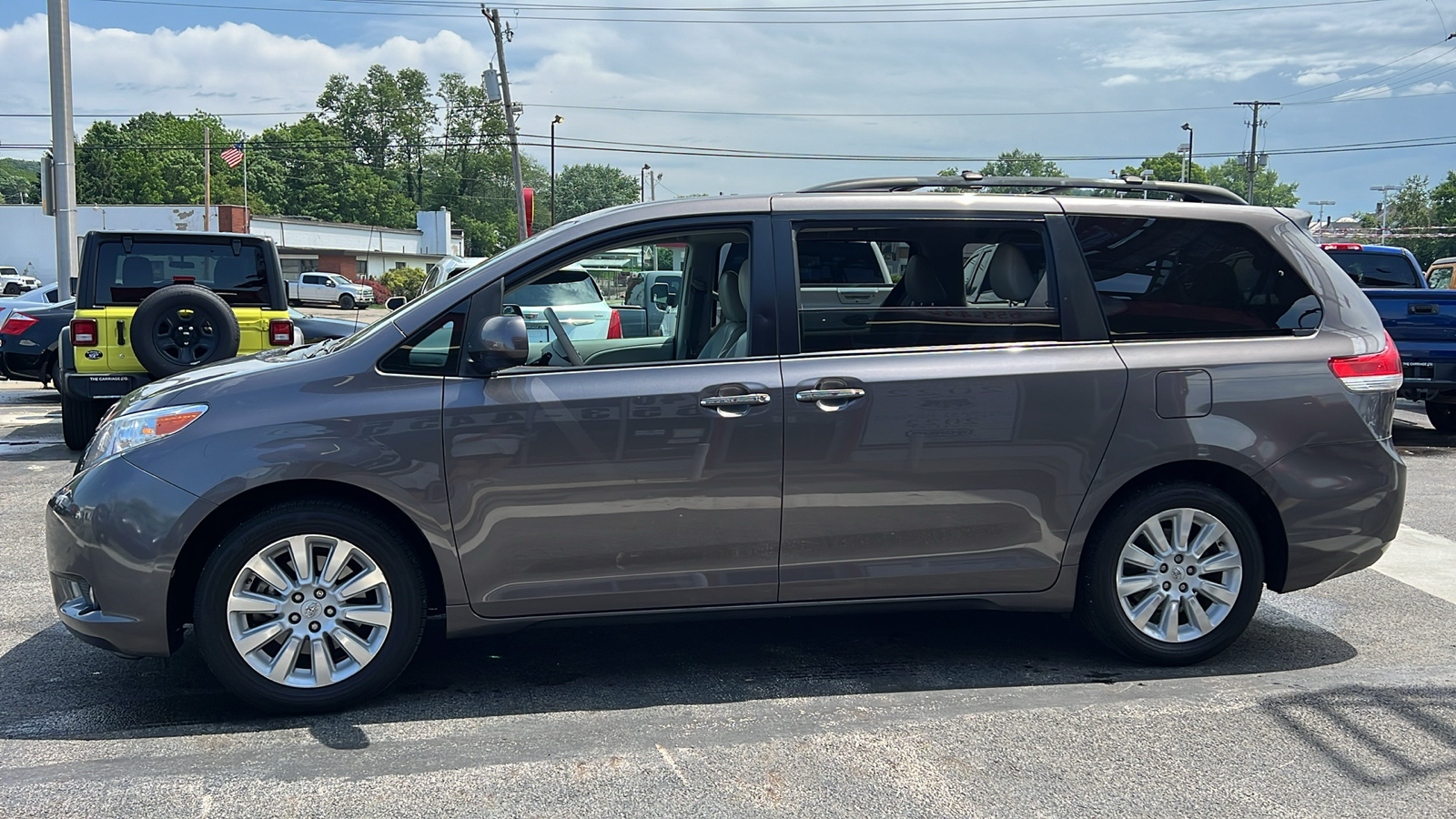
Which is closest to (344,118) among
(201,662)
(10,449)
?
(10,449)

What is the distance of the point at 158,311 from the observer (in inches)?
366

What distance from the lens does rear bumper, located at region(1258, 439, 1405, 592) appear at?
177 inches

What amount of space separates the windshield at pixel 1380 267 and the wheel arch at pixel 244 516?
11701mm

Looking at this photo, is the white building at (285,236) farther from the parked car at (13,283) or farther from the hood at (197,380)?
the hood at (197,380)

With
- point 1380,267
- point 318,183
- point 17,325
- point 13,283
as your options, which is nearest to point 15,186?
point 318,183

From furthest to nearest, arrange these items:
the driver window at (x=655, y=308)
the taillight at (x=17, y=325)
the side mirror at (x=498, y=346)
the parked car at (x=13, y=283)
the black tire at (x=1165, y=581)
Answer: the parked car at (x=13, y=283) → the taillight at (x=17, y=325) → the black tire at (x=1165, y=581) → the driver window at (x=655, y=308) → the side mirror at (x=498, y=346)

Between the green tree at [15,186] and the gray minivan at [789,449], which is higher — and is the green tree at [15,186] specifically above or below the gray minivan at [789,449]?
above

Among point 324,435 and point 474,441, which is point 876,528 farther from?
point 324,435

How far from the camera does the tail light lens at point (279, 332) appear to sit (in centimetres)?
1006

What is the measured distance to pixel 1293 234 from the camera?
15.6ft

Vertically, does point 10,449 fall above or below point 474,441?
below

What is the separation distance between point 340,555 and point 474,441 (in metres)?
0.59

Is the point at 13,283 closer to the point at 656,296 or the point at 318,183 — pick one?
the point at 656,296

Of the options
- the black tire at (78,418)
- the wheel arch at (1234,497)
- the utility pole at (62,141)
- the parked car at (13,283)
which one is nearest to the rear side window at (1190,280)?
the wheel arch at (1234,497)
